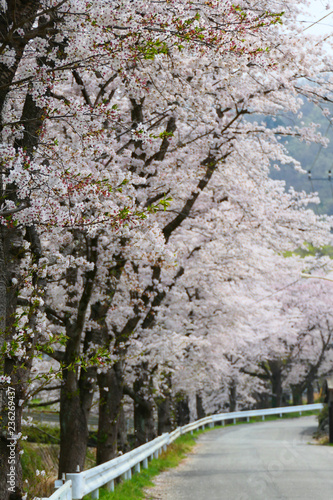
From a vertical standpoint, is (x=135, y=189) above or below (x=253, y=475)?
above

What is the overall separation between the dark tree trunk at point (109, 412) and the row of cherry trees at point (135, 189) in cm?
3

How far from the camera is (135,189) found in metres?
10.8

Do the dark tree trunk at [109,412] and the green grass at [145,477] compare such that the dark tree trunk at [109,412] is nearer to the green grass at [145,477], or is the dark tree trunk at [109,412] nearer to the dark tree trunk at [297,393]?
the green grass at [145,477]

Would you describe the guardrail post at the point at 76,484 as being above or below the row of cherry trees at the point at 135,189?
below

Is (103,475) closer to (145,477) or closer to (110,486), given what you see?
(110,486)

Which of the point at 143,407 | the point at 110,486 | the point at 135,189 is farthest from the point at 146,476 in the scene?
the point at 135,189

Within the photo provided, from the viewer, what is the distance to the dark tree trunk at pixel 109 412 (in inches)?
523

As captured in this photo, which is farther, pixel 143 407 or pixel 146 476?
pixel 143 407

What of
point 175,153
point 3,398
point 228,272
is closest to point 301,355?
point 228,272

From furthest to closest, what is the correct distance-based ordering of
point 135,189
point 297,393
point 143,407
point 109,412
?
point 297,393 < point 143,407 < point 109,412 < point 135,189

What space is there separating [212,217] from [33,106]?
38.0 feet

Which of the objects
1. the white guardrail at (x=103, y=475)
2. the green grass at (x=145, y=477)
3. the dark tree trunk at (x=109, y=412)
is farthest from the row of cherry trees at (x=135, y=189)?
the green grass at (x=145, y=477)

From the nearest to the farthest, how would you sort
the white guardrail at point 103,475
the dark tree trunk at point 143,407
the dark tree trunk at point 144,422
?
the white guardrail at point 103,475 < the dark tree trunk at point 143,407 < the dark tree trunk at point 144,422

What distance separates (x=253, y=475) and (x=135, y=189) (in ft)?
24.1
